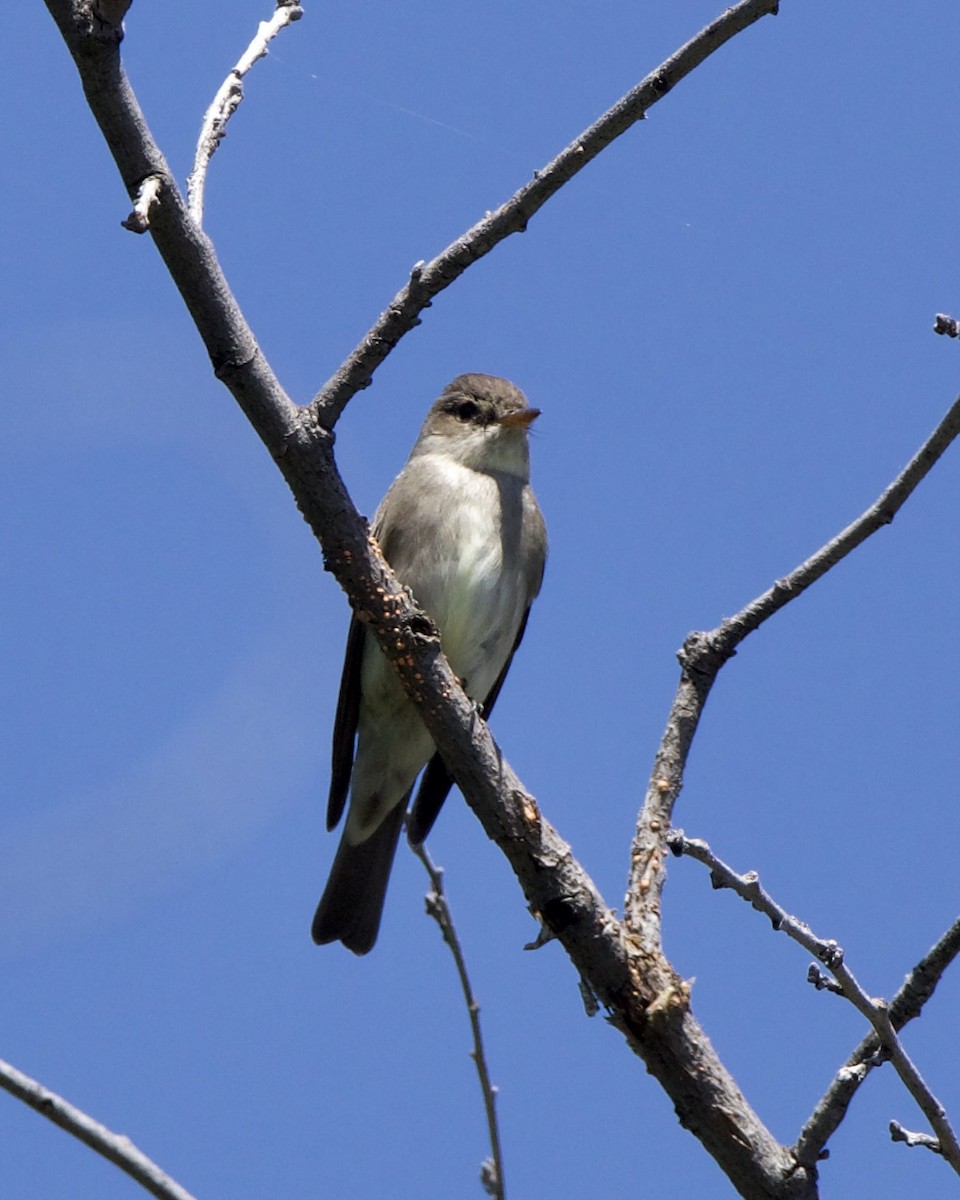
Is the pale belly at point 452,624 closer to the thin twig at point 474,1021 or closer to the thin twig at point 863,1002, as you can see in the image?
the thin twig at point 474,1021

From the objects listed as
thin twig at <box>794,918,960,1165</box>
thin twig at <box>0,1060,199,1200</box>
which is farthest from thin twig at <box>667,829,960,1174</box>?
thin twig at <box>0,1060,199,1200</box>

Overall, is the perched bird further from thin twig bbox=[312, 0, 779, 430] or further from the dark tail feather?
thin twig bbox=[312, 0, 779, 430]

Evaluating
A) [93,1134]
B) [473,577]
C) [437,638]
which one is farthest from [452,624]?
[93,1134]

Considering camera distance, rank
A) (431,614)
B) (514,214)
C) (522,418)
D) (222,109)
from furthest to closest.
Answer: (522,418) → (431,614) → (222,109) → (514,214)

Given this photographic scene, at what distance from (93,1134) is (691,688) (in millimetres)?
1901

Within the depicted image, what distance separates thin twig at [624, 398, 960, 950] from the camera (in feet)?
10.8

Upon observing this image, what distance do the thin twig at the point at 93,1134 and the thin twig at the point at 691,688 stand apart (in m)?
1.55

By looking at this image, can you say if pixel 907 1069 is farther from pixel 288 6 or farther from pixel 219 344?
pixel 288 6

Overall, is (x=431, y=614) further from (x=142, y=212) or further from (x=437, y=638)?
(x=142, y=212)

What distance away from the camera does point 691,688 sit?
3.60 m

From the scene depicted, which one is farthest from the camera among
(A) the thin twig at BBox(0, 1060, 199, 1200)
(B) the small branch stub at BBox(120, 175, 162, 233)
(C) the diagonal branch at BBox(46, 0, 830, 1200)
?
(C) the diagonal branch at BBox(46, 0, 830, 1200)

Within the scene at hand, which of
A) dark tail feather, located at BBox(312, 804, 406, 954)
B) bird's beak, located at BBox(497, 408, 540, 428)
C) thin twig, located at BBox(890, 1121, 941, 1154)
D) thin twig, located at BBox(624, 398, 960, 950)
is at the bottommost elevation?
thin twig, located at BBox(890, 1121, 941, 1154)

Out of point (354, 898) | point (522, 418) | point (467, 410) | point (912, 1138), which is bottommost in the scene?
point (912, 1138)

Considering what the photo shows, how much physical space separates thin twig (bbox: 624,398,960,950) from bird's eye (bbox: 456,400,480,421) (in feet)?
9.12
